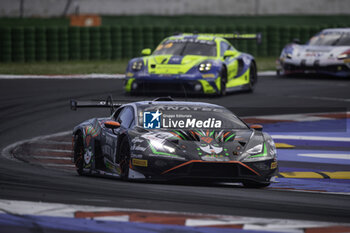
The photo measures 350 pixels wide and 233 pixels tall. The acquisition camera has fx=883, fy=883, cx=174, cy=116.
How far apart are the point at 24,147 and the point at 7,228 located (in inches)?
272

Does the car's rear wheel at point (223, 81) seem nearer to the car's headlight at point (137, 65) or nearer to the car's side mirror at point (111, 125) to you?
the car's headlight at point (137, 65)

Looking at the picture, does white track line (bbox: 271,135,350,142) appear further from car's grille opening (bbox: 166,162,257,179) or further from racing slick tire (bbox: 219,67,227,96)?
car's grille opening (bbox: 166,162,257,179)

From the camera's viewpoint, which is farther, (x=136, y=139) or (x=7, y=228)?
(x=136, y=139)

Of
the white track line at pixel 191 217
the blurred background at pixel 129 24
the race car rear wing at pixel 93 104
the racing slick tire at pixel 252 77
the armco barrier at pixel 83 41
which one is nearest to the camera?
the white track line at pixel 191 217

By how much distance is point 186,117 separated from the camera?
9750 mm

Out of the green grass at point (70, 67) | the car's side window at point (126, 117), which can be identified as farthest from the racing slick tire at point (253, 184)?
the green grass at point (70, 67)

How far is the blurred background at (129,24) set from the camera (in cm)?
2652

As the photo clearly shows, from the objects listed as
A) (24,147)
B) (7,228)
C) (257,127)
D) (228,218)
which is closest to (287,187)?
(257,127)

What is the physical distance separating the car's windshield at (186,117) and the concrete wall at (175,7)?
27.3 m

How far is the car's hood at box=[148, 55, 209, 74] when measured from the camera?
1772 centimetres

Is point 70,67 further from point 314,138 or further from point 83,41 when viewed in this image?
point 314,138

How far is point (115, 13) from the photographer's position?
126 ft

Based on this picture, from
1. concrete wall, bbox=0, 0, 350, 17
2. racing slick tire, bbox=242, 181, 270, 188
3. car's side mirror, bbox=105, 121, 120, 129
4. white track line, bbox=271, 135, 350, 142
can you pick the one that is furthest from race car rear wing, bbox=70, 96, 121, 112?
concrete wall, bbox=0, 0, 350, 17

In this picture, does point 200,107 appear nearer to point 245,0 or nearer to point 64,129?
point 64,129
